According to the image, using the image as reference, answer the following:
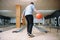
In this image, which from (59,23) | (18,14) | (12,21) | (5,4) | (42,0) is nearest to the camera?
(18,14)

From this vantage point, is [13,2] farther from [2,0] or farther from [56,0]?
[56,0]

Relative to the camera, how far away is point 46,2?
40.9 ft

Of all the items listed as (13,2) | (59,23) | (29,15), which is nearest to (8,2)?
(13,2)

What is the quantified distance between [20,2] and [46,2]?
2435mm

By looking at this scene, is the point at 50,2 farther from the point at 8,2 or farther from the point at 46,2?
the point at 8,2

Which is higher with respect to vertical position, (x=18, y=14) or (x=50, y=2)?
(x=50, y=2)

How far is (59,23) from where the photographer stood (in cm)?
1480

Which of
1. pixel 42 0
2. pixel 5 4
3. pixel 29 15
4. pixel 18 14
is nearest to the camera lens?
pixel 29 15

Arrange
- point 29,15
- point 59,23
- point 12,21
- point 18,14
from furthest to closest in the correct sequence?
1. point 12,21
2. point 59,23
3. point 18,14
4. point 29,15

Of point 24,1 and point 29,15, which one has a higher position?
point 24,1

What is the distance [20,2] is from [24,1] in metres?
0.39

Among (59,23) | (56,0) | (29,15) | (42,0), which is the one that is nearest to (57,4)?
(56,0)

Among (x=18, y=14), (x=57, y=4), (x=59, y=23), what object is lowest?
(x=59, y=23)

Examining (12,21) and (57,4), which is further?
(12,21)
